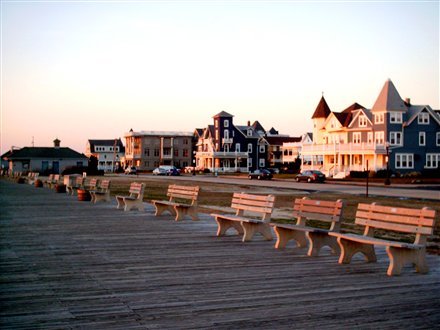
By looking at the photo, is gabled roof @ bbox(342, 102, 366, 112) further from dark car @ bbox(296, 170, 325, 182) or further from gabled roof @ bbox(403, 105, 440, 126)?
dark car @ bbox(296, 170, 325, 182)

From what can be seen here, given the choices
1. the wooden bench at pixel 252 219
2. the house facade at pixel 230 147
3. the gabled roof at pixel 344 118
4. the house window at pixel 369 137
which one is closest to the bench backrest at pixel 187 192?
the wooden bench at pixel 252 219

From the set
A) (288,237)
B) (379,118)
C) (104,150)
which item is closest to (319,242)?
(288,237)

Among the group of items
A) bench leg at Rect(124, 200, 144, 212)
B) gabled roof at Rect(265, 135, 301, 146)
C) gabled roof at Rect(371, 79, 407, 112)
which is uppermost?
gabled roof at Rect(371, 79, 407, 112)

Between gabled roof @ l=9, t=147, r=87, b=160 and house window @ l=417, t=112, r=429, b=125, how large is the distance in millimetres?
59234

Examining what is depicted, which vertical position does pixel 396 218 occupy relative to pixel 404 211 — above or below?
below

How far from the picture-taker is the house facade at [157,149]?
137250mm

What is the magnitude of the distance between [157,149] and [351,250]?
130 metres

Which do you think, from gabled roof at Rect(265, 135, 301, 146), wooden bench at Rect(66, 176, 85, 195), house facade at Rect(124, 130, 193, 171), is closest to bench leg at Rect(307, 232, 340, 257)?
wooden bench at Rect(66, 176, 85, 195)

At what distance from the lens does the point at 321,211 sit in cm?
1094

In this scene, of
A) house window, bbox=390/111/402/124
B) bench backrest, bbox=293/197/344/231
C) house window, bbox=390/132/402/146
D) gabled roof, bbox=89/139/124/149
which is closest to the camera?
bench backrest, bbox=293/197/344/231

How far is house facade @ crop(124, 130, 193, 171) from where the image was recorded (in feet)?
450

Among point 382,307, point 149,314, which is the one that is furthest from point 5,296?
point 382,307

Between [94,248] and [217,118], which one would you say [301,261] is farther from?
[217,118]

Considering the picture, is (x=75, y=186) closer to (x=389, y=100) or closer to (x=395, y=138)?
(x=395, y=138)
